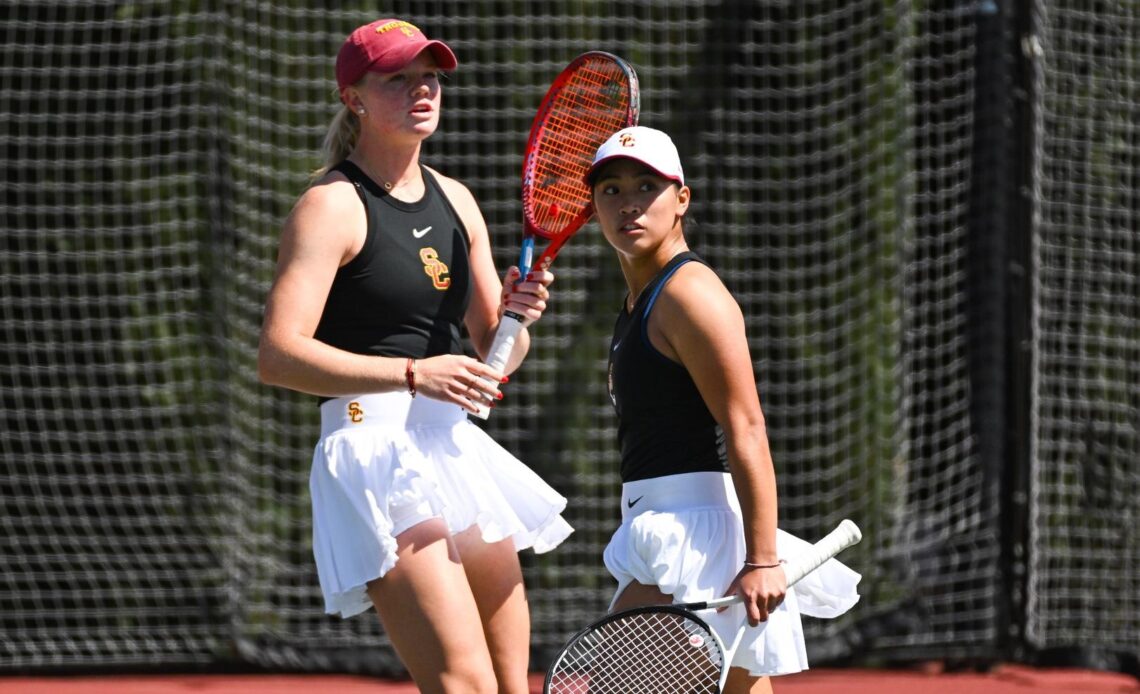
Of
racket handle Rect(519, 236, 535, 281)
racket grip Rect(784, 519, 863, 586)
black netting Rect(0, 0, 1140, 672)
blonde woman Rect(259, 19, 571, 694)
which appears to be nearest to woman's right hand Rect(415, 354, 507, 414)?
blonde woman Rect(259, 19, 571, 694)

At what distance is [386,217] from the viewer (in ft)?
10.6

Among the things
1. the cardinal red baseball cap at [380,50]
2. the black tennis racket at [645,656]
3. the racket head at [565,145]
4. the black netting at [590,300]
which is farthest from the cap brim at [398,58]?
the black netting at [590,300]

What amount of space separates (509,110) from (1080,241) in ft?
8.29

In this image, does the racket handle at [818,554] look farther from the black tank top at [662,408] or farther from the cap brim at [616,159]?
the cap brim at [616,159]

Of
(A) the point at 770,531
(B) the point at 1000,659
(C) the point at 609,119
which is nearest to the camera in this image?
(A) the point at 770,531

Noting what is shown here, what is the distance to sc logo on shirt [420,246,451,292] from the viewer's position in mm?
3285

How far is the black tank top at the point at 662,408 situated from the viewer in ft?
9.88

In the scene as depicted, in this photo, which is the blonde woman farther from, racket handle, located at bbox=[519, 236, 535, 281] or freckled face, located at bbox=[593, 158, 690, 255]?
freckled face, located at bbox=[593, 158, 690, 255]

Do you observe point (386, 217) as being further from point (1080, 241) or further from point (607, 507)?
point (1080, 241)

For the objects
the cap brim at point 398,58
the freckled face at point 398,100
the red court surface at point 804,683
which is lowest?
the red court surface at point 804,683

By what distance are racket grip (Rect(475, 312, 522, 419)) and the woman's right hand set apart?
0.17 meters

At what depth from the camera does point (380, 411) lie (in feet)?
10.6

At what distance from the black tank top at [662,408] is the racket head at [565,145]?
0.62 meters

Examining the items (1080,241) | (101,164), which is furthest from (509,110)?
(1080,241)
